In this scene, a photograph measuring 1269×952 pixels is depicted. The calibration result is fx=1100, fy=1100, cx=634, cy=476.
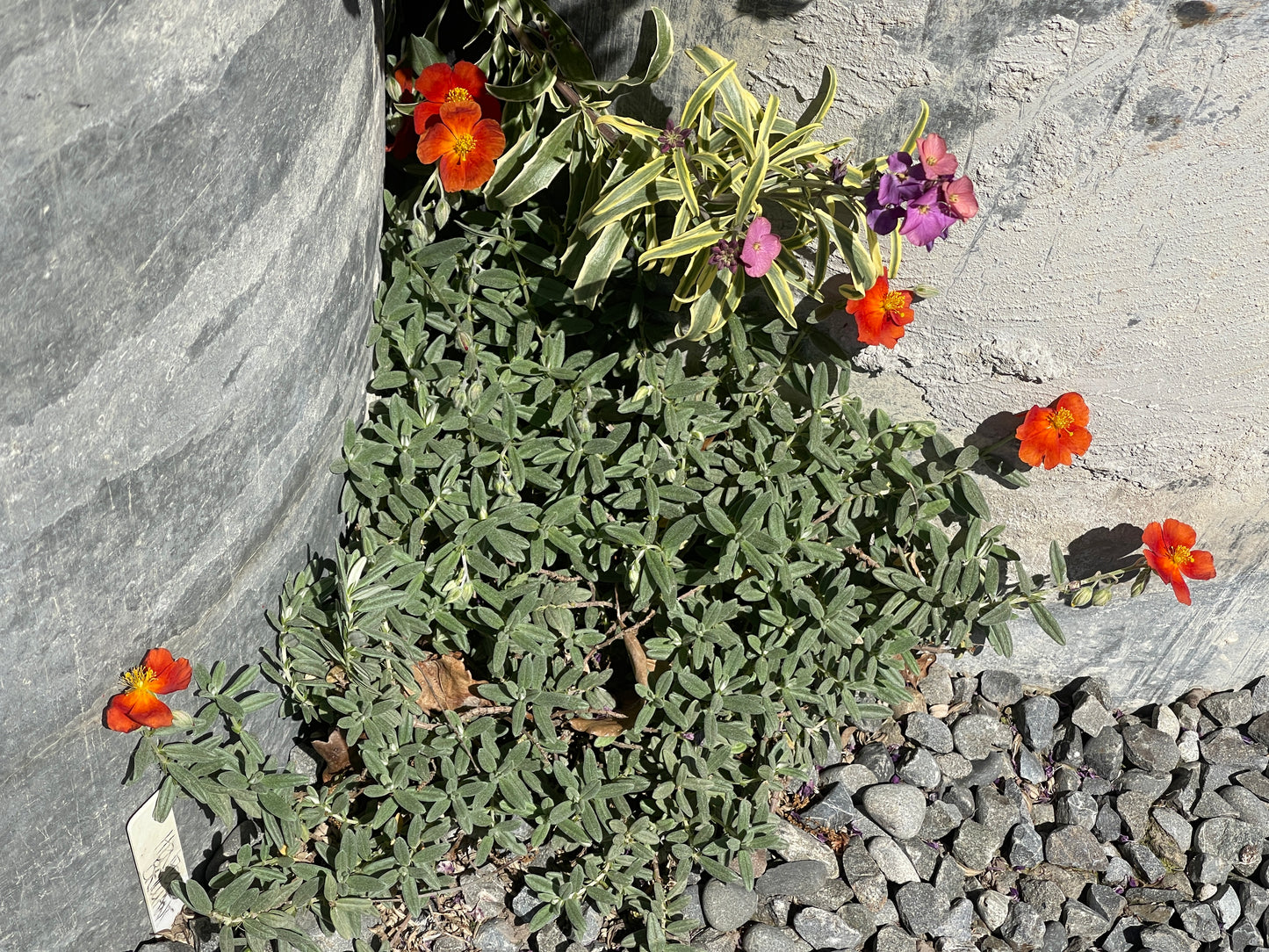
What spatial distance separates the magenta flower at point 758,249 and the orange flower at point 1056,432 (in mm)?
635

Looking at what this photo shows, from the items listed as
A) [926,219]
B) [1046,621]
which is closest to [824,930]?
[1046,621]

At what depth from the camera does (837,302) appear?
2236 millimetres

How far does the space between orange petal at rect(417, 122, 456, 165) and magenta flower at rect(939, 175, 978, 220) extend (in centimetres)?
91

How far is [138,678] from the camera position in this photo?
173 centimetres

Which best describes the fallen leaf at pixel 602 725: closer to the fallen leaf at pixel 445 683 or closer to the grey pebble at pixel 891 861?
the fallen leaf at pixel 445 683

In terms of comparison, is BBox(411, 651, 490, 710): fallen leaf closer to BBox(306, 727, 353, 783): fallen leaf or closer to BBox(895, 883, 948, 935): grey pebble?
BBox(306, 727, 353, 783): fallen leaf

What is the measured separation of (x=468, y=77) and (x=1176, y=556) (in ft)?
5.65

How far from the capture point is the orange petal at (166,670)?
68.9 inches

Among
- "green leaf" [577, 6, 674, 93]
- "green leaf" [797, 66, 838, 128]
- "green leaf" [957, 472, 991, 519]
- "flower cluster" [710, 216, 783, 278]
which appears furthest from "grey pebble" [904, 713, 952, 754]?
"green leaf" [577, 6, 674, 93]

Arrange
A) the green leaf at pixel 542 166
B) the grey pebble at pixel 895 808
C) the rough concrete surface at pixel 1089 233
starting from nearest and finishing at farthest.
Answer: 1. the rough concrete surface at pixel 1089 233
2. the green leaf at pixel 542 166
3. the grey pebble at pixel 895 808

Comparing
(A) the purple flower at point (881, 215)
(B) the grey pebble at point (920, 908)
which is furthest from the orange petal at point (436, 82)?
(B) the grey pebble at point (920, 908)

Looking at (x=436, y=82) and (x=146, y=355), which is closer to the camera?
(x=146, y=355)

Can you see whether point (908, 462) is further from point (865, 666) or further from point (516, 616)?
point (516, 616)

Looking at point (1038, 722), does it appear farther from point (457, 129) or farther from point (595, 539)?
point (457, 129)
